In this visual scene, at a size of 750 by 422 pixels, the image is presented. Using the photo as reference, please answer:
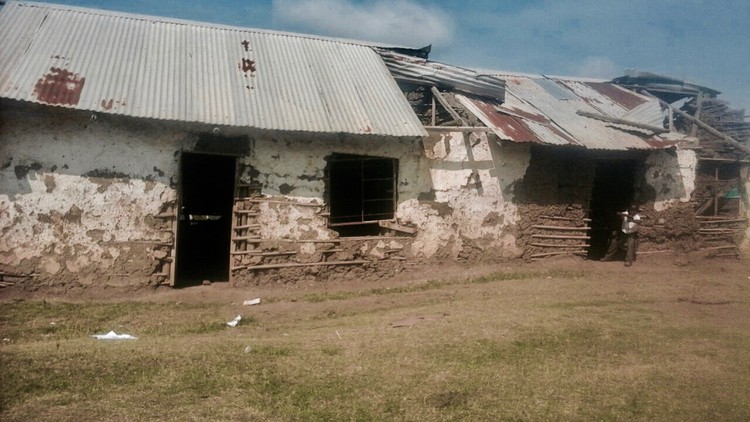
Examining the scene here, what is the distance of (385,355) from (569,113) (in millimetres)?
9249

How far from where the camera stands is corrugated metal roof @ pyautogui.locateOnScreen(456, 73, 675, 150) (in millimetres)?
10617

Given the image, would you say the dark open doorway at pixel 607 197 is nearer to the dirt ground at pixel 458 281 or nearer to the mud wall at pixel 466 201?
the dirt ground at pixel 458 281

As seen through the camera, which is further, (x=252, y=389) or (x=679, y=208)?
(x=679, y=208)

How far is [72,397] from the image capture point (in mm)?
4312

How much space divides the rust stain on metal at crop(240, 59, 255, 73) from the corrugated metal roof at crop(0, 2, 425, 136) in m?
0.04

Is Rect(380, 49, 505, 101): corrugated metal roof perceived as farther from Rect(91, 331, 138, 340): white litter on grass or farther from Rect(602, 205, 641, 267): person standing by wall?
Rect(91, 331, 138, 340): white litter on grass

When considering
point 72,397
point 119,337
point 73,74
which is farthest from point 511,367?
point 73,74

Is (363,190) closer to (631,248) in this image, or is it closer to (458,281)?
(458,281)

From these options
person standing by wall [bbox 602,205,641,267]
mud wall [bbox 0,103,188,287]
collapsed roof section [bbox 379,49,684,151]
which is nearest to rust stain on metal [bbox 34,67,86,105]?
mud wall [bbox 0,103,188,287]

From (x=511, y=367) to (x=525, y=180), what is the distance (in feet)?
19.2

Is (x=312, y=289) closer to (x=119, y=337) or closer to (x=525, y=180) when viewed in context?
(x=119, y=337)

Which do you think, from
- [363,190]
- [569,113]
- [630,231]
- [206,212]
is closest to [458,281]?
[363,190]

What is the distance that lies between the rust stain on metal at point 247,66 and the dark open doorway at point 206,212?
6.03 ft

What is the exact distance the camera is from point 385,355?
5.73 metres
